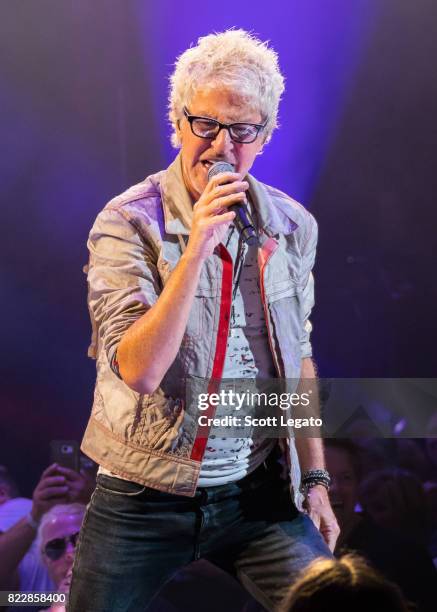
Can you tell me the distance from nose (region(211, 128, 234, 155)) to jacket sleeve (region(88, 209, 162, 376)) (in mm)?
267

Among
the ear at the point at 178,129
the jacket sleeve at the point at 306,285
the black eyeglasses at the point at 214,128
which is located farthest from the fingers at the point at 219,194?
the jacket sleeve at the point at 306,285

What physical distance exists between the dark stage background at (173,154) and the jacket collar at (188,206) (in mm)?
1102

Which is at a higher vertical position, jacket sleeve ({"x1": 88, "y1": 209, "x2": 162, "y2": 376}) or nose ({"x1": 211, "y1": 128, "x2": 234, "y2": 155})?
nose ({"x1": 211, "y1": 128, "x2": 234, "y2": 155})

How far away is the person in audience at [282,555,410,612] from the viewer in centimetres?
90

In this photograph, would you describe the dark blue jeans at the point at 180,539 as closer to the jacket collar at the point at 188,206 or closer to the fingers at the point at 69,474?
the jacket collar at the point at 188,206

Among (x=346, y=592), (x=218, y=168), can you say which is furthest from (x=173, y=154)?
(x=346, y=592)

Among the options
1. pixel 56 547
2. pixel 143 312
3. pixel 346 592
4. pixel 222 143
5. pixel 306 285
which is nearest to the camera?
pixel 346 592

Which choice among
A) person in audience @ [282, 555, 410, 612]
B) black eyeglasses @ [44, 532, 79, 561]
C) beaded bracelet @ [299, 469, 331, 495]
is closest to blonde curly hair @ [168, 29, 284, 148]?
beaded bracelet @ [299, 469, 331, 495]

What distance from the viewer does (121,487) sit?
71.1 inches

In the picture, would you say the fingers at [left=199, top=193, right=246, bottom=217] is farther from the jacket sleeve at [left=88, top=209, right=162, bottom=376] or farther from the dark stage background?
the dark stage background

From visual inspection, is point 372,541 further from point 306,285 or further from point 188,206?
point 188,206

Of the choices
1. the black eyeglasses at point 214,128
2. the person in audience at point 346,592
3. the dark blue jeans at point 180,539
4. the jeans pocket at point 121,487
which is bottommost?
the person in audience at point 346,592

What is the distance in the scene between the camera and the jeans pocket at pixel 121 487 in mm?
1799

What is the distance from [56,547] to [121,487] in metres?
1.36
